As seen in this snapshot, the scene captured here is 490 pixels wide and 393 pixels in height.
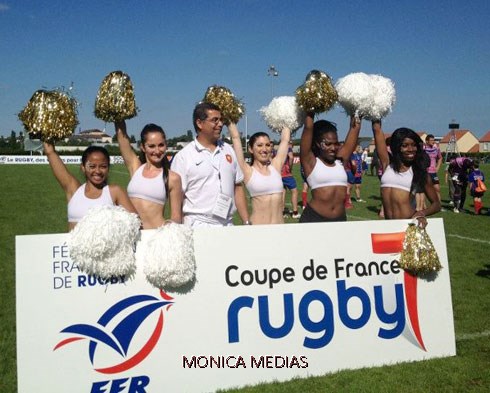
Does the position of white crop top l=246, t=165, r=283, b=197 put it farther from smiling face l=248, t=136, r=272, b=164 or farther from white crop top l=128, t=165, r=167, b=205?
white crop top l=128, t=165, r=167, b=205

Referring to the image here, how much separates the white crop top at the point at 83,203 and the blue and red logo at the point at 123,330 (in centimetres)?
74

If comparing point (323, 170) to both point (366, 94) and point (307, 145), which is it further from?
point (366, 94)

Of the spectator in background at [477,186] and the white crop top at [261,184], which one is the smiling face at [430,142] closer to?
the spectator in background at [477,186]

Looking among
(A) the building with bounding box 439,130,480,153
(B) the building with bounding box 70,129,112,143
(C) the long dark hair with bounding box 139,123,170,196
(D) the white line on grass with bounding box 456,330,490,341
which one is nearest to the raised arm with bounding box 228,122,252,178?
(C) the long dark hair with bounding box 139,123,170,196

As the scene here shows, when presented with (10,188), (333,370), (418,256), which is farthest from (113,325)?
(10,188)

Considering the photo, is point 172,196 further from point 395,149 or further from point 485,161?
point 485,161

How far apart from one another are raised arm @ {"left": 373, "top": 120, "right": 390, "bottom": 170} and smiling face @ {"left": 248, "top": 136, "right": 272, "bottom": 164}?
0.97 metres

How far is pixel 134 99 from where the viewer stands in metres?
3.81

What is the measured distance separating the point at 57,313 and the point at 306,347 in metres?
1.67

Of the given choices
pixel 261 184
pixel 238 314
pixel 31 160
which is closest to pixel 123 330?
pixel 238 314

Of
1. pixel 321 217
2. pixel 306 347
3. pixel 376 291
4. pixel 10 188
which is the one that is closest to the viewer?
pixel 306 347

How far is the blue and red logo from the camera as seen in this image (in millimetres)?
3158

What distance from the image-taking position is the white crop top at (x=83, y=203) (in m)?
3.60

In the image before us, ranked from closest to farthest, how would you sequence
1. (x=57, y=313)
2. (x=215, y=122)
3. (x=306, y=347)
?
(x=57, y=313)
(x=306, y=347)
(x=215, y=122)
